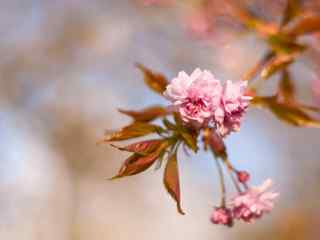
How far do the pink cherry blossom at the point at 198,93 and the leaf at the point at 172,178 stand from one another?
0.21 feet

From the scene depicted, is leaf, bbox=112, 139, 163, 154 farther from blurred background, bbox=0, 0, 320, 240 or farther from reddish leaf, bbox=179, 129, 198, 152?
blurred background, bbox=0, 0, 320, 240

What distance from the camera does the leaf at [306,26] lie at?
0.81 m

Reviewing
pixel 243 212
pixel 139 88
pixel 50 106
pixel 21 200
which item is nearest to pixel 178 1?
pixel 243 212

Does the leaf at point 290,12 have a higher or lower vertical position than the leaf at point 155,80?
higher

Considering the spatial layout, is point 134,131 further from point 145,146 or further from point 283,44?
point 283,44

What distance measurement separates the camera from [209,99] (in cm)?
56

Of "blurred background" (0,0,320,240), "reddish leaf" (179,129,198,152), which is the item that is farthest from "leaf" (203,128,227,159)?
"blurred background" (0,0,320,240)

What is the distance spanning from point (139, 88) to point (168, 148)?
8.30ft

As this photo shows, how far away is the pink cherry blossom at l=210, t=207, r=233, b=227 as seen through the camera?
27.1 inches

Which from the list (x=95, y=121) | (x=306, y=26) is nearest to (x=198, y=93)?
(x=306, y=26)

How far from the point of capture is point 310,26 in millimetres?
814

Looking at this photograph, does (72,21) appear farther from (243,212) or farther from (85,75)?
(243,212)

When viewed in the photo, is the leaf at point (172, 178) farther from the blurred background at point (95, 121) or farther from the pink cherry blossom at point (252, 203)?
the blurred background at point (95, 121)

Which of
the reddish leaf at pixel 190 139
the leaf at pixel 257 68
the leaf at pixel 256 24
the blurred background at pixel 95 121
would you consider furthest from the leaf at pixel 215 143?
the blurred background at pixel 95 121
